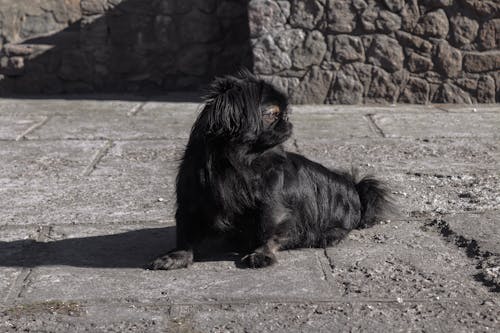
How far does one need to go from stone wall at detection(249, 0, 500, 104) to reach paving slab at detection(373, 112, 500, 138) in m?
0.66

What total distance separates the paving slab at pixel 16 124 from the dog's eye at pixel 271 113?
12.9 feet

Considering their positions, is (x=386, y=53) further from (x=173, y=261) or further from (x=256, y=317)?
(x=256, y=317)

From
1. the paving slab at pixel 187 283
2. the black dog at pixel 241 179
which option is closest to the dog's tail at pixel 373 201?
the black dog at pixel 241 179

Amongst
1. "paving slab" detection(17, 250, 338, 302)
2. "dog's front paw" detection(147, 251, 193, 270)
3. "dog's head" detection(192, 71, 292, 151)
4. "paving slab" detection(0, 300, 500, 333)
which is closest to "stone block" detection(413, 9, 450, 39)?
"dog's head" detection(192, 71, 292, 151)

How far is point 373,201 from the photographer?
4.88 m

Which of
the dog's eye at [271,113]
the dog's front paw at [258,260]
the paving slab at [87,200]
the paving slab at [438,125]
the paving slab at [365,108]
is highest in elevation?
the dog's eye at [271,113]

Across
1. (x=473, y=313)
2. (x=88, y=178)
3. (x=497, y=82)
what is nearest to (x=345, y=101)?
(x=497, y=82)

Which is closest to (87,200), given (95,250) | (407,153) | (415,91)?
(95,250)

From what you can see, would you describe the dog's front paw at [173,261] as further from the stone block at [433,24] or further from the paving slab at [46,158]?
the stone block at [433,24]

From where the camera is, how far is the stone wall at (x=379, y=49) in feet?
28.7

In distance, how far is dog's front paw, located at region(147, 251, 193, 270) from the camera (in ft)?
13.5

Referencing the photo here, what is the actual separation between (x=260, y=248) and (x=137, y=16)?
6183 mm

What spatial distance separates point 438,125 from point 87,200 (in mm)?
3681

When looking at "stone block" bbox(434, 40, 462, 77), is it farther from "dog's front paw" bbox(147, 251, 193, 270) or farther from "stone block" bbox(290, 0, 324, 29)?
"dog's front paw" bbox(147, 251, 193, 270)
